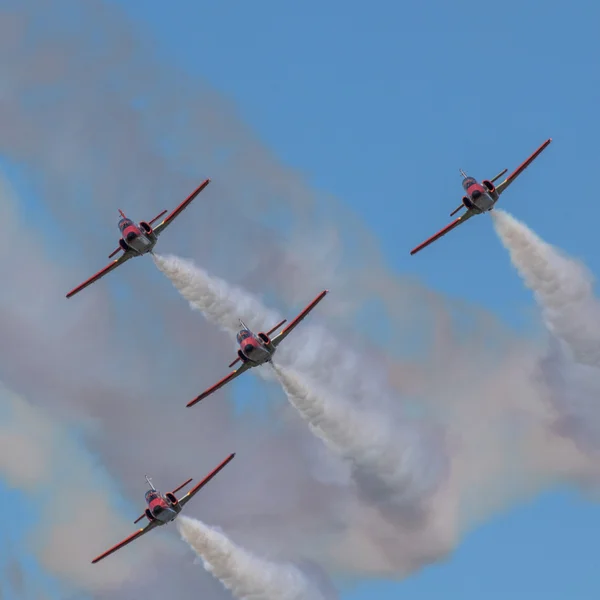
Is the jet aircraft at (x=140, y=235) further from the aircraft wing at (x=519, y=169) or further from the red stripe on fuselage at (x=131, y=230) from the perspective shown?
the aircraft wing at (x=519, y=169)

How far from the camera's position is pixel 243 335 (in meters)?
196

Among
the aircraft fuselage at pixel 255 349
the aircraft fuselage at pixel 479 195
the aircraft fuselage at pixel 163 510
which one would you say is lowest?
the aircraft fuselage at pixel 163 510

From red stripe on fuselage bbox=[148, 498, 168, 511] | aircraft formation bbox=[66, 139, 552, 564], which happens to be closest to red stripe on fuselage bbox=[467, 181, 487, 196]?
aircraft formation bbox=[66, 139, 552, 564]

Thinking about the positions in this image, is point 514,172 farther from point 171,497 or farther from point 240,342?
point 171,497

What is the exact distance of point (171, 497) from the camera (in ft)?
652

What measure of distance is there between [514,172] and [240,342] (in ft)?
118

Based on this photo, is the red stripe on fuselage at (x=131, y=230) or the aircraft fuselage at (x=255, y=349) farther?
the red stripe on fuselage at (x=131, y=230)

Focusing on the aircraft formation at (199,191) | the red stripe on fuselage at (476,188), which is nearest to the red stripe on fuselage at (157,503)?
the aircraft formation at (199,191)

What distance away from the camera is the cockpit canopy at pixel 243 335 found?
196m

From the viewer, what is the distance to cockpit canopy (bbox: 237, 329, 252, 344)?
196 meters

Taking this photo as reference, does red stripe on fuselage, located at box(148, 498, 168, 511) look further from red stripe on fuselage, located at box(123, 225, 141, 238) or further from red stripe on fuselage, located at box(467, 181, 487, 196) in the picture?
red stripe on fuselage, located at box(467, 181, 487, 196)

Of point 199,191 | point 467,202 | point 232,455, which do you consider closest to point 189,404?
point 232,455

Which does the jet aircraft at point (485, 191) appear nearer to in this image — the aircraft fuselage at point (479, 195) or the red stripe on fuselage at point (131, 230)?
the aircraft fuselage at point (479, 195)

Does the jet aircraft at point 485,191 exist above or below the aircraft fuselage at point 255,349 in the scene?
above
